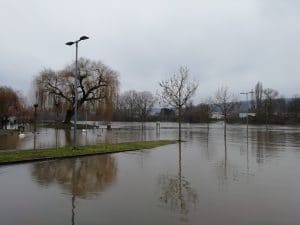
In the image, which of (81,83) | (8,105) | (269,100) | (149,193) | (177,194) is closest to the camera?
(177,194)

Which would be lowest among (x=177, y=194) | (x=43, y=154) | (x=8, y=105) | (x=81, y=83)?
(x=177, y=194)

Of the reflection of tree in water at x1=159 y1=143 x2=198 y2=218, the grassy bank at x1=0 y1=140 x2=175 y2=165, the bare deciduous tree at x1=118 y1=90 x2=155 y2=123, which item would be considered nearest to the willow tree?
the grassy bank at x1=0 y1=140 x2=175 y2=165

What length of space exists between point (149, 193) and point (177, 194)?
0.74 metres

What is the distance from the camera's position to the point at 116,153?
21609 mm

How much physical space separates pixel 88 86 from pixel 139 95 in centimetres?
7409

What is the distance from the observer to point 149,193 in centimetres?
1069

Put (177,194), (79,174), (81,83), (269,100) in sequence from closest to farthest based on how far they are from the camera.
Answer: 1. (177,194)
2. (79,174)
3. (81,83)
4. (269,100)

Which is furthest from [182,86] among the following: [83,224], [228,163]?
[83,224]

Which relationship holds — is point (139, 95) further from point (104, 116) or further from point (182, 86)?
point (182, 86)

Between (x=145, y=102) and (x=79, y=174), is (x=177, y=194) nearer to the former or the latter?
(x=79, y=174)

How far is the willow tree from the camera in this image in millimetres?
58969

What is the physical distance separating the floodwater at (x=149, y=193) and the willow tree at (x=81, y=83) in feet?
139

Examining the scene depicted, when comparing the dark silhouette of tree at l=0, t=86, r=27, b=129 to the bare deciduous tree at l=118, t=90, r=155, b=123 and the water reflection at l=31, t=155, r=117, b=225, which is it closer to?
the water reflection at l=31, t=155, r=117, b=225

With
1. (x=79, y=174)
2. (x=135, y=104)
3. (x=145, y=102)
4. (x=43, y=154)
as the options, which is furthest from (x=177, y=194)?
(x=135, y=104)
